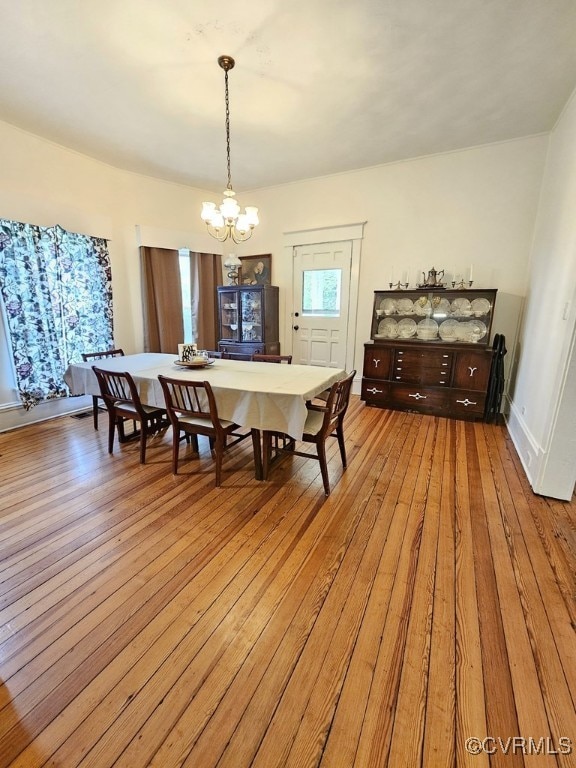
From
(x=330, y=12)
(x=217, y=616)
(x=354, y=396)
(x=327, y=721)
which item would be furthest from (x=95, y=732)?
(x=354, y=396)

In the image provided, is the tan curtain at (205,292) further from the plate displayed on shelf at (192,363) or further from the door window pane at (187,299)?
the plate displayed on shelf at (192,363)

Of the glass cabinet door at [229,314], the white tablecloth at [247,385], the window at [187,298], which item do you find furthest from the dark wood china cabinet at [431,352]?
the window at [187,298]

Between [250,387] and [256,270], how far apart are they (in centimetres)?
361

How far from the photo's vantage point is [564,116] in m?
2.87

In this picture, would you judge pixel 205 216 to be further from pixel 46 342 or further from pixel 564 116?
pixel 564 116

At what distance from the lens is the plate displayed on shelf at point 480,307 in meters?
3.73

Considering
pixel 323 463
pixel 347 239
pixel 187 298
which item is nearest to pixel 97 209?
pixel 187 298

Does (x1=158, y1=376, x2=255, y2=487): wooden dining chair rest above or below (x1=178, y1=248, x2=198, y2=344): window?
below

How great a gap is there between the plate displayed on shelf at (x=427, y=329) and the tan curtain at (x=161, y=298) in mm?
3473

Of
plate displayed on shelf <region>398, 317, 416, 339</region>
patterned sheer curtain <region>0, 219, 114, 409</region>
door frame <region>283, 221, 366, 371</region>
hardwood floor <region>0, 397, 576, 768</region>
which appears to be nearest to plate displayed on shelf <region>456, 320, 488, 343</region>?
plate displayed on shelf <region>398, 317, 416, 339</region>

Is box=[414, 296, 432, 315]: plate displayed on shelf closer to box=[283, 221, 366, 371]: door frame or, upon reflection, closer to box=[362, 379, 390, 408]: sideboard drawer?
box=[283, 221, 366, 371]: door frame

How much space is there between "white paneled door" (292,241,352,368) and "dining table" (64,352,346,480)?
2148 millimetres

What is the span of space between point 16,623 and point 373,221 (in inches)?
195

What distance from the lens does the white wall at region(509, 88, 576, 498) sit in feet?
7.26
